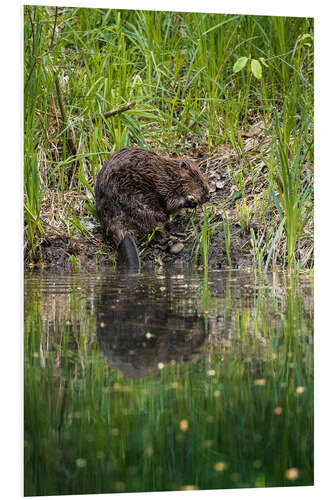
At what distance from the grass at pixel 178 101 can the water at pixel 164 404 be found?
106 centimetres

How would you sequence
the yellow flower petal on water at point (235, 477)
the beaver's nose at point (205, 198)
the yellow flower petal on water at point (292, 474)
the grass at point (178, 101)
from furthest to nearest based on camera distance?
the beaver's nose at point (205, 198) → the grass at point (178, 101) → the yellow flower petal on water at point (292, 474) → the yellow flower petal on water at point (235, 477)

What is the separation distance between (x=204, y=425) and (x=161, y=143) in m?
2.05

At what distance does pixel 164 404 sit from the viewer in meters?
1.70

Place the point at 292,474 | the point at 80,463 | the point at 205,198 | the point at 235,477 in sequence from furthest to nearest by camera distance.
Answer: the point at 205,198 → the point at 292,474 → the point at 235,477 → the point at 80,463

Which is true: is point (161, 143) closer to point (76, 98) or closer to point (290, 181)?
point (76, 98)

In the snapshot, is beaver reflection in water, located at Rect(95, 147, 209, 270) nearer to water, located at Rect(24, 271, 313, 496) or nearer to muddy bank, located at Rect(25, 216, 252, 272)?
muddy bank, located at Rect(25, 216, 252, 272)

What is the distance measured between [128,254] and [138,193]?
609mm

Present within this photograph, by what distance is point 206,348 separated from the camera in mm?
1826

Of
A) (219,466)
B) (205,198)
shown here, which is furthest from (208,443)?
(205,198)

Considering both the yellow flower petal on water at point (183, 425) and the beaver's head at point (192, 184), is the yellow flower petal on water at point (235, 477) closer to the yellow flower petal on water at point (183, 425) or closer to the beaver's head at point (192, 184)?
the yellow flower petal on water at point (183, 425)

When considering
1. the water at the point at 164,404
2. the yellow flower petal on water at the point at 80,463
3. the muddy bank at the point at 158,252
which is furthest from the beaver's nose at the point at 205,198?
the yellow flower petal on water at the point at 80,463

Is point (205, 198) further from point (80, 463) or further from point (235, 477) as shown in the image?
point (80, 463)

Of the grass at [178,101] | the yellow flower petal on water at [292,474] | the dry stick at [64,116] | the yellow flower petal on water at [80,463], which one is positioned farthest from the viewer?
the dry stick at [64,116]

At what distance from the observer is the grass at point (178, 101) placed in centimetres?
284
